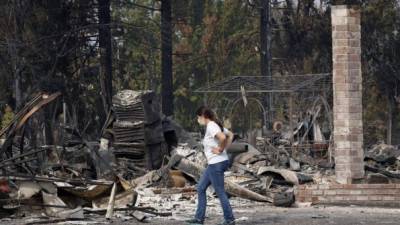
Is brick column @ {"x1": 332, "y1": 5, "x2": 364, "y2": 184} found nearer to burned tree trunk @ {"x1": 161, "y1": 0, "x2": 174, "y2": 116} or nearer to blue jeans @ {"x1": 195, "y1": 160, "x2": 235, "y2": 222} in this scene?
blue jeans @ {"x1": 195, "y1": 160, "x2": 235, "y2": 222}

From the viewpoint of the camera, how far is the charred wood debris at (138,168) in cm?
1471

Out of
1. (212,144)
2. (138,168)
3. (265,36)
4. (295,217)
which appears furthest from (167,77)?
(212,144)

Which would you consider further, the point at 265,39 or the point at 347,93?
the point at 265,39

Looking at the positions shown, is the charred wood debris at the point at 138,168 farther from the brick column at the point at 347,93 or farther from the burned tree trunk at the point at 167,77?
the burned tree trunk at the point at 167,77

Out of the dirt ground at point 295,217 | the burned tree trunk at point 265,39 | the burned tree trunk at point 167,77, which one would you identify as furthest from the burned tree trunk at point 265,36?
the dirt ground at point 295,217

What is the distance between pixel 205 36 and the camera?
55938 millimetres

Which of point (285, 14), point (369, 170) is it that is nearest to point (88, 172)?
point (369, 170)

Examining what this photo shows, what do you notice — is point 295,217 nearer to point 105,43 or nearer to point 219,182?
point 219,182

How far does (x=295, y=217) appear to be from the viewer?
14.7 meters

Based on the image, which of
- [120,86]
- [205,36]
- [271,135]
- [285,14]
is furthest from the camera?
[205,36]

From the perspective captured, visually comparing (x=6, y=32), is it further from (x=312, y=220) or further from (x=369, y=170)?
(x=312, y=220)

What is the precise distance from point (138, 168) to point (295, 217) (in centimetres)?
731

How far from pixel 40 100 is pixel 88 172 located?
4087 mm

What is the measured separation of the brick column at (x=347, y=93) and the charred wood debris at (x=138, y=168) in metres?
0.56
